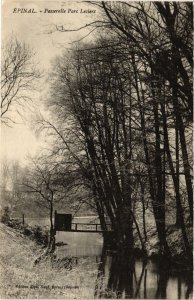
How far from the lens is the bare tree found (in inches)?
459

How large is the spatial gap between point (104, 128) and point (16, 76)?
5009 millimetres


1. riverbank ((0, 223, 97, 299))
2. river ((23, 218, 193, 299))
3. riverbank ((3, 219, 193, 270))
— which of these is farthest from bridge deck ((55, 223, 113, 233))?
riverbank ((0, 223, 97, 299))

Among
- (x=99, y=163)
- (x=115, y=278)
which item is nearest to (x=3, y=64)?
(x=99, y=163)

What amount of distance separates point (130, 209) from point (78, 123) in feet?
13.8

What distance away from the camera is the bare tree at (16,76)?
38.3ft

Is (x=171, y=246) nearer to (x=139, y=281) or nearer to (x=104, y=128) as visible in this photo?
(x=139, y=281)

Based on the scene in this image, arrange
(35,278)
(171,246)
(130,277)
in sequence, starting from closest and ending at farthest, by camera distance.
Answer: (35,278)
(130,277)
(171,246)

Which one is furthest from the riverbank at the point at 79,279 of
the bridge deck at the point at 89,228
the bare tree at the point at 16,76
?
the bare tree at the point at 16,76

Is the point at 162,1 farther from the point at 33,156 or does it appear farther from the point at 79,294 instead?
the point at 33,156

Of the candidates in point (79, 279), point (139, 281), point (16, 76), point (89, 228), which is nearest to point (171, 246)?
point (139, 281)

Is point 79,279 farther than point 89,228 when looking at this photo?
No

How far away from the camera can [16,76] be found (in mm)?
12469

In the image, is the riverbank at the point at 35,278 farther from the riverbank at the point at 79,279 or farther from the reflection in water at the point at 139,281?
the reflection in water at the point at 139,281

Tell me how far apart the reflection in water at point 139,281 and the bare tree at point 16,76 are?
527 centimetres
